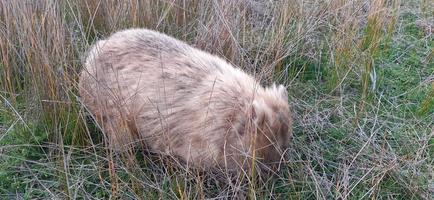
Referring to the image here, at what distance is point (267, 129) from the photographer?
8.22 ft

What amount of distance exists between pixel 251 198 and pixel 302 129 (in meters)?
1.01

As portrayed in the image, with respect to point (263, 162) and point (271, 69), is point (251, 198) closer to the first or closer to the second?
point (263, 162)

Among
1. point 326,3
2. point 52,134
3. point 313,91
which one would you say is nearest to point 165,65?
point 52,134

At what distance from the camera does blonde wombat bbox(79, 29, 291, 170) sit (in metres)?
2.55

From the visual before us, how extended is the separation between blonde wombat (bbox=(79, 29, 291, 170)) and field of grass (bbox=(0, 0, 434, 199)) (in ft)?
0.41

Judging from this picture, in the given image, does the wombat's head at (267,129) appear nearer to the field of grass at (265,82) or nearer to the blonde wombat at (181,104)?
the blonde wombat at (181,104)

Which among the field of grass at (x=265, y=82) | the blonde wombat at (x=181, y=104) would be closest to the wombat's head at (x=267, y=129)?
the blonde wombat at (x=181, y=104)

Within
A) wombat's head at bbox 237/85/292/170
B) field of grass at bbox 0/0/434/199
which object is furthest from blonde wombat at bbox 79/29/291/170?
field of grass at bbox 0/0/434/199

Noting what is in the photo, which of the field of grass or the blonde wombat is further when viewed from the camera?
the field of grass

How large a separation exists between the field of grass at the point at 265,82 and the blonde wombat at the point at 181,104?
13cm

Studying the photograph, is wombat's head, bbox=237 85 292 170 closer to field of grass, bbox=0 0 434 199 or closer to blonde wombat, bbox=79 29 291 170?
blonde wombat, bbox=79 29 291 170

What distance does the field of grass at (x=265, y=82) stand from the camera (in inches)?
105

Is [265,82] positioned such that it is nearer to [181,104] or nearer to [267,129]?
[181,104]

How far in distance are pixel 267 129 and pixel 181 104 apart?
1.79 feet
